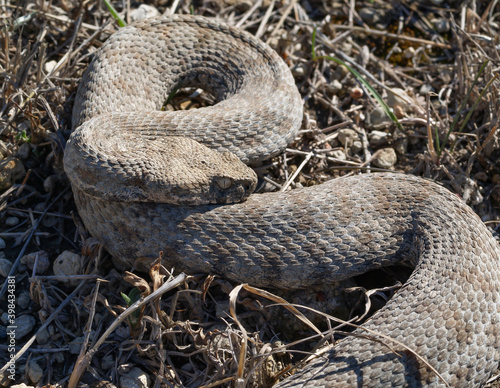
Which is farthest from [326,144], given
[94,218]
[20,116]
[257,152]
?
[20,116]

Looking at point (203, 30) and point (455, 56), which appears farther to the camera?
point (455, 56)

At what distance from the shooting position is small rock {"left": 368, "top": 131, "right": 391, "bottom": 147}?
17.8ft

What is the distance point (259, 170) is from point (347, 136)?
1.04 m

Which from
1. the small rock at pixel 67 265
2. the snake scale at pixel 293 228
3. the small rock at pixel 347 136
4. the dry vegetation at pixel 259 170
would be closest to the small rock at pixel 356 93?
the dry vegetation at pixel 259 170

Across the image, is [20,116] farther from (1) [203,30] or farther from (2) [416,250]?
(2) [416,250]

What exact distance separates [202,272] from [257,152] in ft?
3.83

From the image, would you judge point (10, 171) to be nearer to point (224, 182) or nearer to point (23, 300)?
point (23, 300)

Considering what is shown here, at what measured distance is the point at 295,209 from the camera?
411 centimetres

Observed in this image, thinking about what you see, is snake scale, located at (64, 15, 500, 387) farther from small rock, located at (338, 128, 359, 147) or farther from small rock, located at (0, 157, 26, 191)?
small rock, located at (338, 128, 359, 147)

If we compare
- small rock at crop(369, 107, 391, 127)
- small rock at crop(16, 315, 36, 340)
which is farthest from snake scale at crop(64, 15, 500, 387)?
small rock at crop(369, 107, 391, 127)

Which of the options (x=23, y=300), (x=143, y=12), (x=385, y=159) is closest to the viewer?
(x=23, y=300)

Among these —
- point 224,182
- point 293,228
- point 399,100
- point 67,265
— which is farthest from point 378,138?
point 67,265

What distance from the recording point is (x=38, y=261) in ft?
14.4

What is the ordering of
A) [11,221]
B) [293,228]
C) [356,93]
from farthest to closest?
[356,93]
[11,221]
[293,228]
